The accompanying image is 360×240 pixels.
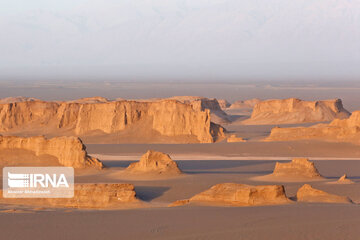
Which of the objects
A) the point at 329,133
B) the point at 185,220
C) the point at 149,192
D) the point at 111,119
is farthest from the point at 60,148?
the point at 111,119

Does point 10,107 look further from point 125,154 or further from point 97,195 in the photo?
point 97,195

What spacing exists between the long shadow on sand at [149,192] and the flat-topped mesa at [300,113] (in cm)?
5085

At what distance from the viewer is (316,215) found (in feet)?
52.9

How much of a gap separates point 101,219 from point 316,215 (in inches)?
214

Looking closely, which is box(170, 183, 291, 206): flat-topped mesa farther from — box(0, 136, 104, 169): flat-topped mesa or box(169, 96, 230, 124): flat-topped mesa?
box(169, 96, 230, 124): flat-topped mesa

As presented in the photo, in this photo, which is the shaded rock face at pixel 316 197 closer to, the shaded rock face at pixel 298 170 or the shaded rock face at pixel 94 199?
the shaded rock face at pixel 94 199

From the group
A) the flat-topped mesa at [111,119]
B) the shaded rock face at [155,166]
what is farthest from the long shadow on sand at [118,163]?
the flat-topped mesa at [111,119]

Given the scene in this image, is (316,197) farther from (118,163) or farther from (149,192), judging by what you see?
(118,163)

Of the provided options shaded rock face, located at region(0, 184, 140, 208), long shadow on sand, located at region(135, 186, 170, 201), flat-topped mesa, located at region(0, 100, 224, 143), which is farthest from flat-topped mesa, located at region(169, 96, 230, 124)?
shaded rock face, located at region(0, 184, 140, 208)

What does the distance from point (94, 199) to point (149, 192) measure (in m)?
3.94

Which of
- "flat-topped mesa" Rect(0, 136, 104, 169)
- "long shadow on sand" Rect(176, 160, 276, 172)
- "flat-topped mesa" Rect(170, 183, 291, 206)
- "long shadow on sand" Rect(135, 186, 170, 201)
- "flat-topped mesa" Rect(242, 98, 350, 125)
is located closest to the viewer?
"flat-topped mesa" Rect(170, 183, 291, 206)

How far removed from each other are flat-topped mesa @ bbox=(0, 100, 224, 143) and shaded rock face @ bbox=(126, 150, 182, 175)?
23.2 meters

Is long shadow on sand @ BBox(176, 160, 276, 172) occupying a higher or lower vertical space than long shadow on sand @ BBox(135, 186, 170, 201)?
lower

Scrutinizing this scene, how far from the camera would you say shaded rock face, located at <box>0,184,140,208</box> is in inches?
800
